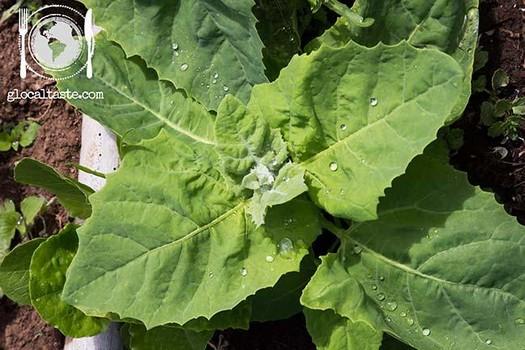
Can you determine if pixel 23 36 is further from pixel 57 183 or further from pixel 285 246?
pixel 285 246

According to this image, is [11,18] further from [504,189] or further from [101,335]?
[504,189]

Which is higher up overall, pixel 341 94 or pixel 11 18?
pixel 341 94

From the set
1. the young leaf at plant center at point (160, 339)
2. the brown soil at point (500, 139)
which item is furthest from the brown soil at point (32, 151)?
the brown soil at point (500, 139)

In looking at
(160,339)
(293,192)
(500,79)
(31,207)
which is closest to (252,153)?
(293,192)

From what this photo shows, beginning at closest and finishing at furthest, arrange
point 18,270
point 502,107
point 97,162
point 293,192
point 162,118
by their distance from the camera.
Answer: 1. point 293,192
2. point 162,118
3. point 18,270
4. point 502,107
5. point 97,162

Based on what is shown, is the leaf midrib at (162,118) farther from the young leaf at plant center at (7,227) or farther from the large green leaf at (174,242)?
the young leaf at plant center at (7,227)

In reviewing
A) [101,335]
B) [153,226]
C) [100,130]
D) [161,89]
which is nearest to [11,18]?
[100,130]

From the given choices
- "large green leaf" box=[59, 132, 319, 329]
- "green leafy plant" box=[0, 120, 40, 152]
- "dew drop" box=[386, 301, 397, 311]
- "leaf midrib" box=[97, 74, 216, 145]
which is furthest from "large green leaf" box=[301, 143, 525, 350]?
"green leafy plant" box=[0, 120, 40, 152]
